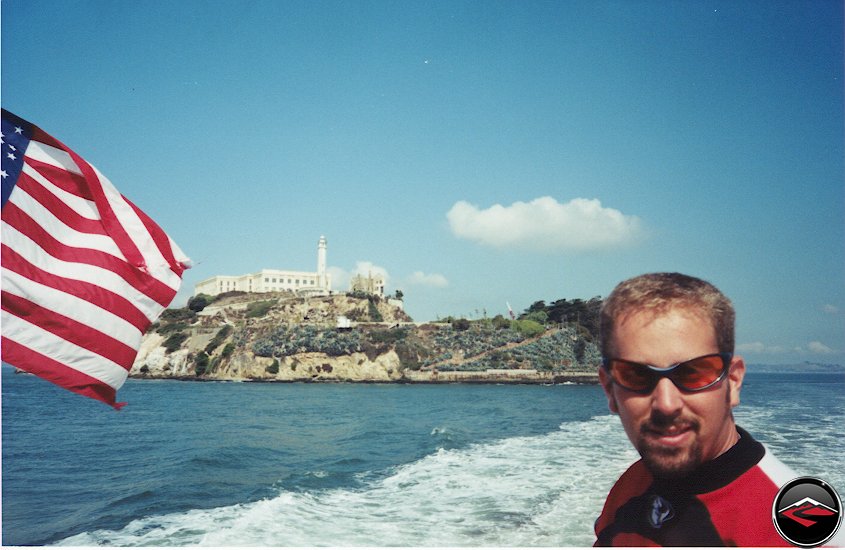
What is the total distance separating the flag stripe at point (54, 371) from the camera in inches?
111

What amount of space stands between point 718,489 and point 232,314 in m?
92.0

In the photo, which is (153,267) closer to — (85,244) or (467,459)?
(85,244)

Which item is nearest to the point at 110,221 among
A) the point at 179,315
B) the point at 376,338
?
the point at 376,338

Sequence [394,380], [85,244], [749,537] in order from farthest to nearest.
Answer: [394,380]
[85,244]
[749,537]

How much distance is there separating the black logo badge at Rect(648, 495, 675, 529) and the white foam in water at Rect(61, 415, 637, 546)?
252 inches

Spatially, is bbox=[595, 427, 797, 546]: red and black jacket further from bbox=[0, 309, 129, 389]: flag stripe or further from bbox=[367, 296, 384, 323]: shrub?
bbox=[367, 296, 384, 323]: shrub

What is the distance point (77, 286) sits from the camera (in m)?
3.15

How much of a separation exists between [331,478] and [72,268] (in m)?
11.2

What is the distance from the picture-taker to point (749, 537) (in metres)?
1.45

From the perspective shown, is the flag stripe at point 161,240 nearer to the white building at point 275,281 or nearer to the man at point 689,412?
the man at point 689,412

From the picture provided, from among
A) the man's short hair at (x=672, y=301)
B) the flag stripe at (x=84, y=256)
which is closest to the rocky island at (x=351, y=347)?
the flag stripe at (x=84, y=256)

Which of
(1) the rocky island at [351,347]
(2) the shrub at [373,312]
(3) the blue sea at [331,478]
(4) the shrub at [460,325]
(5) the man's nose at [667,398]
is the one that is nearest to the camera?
(5) the man's nose at [667,398]

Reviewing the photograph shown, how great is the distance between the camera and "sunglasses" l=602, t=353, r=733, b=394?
4.75 feet

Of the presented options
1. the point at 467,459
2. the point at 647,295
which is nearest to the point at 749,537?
the point at 647,295
